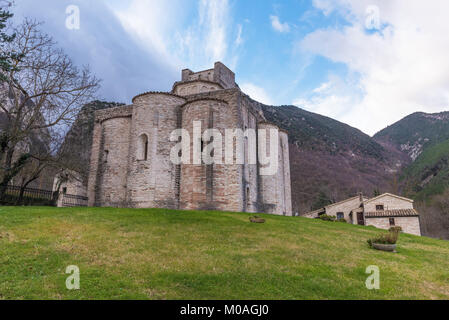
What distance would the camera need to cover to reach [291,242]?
12609mm

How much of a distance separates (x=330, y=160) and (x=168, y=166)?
69.5 meters

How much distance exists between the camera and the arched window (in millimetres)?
21406

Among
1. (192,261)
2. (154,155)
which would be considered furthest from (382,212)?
(192,261)

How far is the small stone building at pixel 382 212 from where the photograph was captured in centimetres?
3056

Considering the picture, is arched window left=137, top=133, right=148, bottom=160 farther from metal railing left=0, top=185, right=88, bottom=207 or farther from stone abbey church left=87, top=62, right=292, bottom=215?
metal railing left=0, top=185, right=88, bottom=207

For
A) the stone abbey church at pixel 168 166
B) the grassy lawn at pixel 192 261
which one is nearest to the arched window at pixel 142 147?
the stone abbey church at pixel 168 166

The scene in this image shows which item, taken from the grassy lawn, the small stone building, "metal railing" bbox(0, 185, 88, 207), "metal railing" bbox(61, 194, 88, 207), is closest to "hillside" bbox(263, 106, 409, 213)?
the small stone building

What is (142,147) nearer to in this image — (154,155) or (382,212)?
(154,155)

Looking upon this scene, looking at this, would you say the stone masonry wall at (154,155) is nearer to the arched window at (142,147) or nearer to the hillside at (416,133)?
the arched window at (142,147)

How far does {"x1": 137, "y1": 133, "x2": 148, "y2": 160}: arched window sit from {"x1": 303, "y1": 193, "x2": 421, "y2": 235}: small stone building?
937 inches

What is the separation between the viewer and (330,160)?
82.8 metres

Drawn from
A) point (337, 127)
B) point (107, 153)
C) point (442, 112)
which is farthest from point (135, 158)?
point (442, 112)

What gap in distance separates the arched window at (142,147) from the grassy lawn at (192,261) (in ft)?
22.6

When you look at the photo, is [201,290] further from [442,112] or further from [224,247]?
[442,112]
